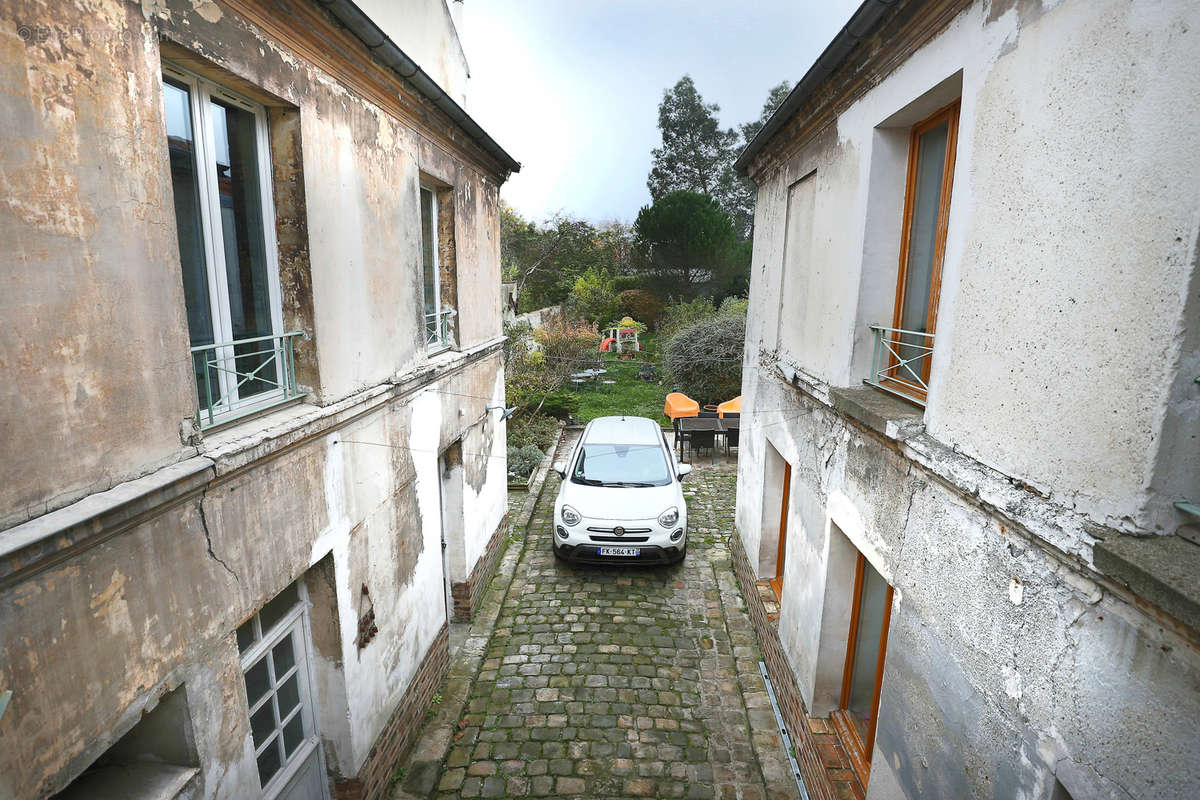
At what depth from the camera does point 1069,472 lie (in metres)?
2.15

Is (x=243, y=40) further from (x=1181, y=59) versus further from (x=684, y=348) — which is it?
(x=684, y=348)

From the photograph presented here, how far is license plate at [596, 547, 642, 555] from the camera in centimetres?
802

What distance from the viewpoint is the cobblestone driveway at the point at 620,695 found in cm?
507

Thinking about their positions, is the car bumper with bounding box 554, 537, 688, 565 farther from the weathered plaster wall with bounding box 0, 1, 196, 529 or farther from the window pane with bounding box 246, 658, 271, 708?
the weathered plaster wall with bounding box 0, 1, 196, 529

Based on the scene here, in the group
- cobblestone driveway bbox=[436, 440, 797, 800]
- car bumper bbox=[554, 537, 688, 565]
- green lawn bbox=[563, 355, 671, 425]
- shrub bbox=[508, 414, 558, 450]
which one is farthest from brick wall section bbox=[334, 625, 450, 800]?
green lawn bbox=[563, 355, 671, 425]

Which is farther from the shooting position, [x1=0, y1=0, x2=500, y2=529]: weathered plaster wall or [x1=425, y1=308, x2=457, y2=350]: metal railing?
[x1=425, y1=308, x2=457, y2=350]: metal railing

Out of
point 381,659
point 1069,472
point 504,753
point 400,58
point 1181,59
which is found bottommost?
point 504,753

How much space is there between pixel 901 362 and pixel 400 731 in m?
4.92

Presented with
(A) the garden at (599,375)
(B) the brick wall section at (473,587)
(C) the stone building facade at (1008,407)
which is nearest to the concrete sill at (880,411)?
(C) the stone building facade at (1008,407)

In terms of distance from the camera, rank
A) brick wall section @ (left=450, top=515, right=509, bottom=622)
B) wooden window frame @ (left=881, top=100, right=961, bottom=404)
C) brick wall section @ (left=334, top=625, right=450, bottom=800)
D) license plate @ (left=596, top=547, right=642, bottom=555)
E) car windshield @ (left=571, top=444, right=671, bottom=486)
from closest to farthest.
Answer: wooden window frame @ (left=881, top=100, right=961, bottom=404)
brick wall section @ (left=334, top=625, right=450, bottom=800)
brick wall section @ (left=450, top=515, right=509, bottom=622)
license plate @ (left=596, top=547, right=642, bottom=555)
car windshield @ (left=571, top=444, right=671, bottom=486)

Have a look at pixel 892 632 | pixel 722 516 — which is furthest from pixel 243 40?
pixel 722 516

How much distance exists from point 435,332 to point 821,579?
4.41 metres

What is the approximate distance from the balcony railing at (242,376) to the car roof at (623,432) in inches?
250

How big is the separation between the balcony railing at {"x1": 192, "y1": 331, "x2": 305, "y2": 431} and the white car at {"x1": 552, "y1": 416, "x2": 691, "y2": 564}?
16.3ft
